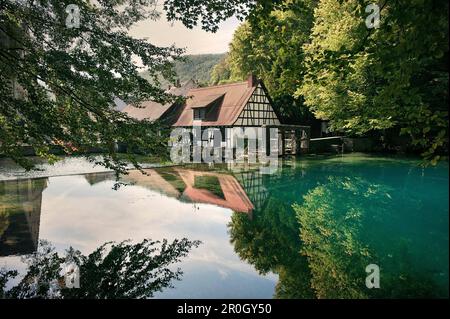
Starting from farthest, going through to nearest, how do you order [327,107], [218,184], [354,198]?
[327,107]
[218,184]
[354,198]

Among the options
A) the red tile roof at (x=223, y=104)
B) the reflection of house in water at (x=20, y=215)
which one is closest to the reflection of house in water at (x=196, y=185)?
the reflection of house in water at (x=20, y=215)

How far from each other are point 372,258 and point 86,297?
5814 millimetres

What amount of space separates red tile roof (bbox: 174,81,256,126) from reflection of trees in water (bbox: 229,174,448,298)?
58.7 ft

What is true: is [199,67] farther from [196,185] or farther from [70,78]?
[70,78]

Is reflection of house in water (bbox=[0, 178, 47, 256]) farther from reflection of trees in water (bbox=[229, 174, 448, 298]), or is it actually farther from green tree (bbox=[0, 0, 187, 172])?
reflection of trees in water (bbox=[229, 174, 448, 298])

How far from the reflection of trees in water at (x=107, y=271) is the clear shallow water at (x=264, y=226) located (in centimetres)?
29

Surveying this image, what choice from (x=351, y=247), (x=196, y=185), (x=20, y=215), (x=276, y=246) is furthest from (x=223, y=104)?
(x=351, y=247)

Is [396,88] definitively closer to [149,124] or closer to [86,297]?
[86,297]

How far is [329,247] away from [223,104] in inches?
1019

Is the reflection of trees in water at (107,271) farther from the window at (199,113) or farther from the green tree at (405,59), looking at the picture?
the window at (199,113)

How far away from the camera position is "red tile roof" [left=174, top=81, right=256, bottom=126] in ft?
101
